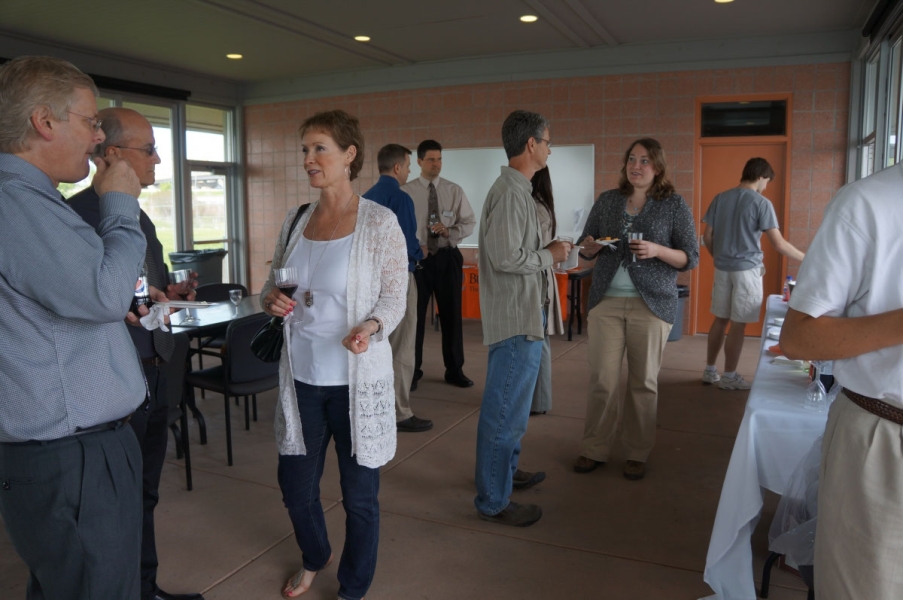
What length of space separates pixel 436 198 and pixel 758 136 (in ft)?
12.9

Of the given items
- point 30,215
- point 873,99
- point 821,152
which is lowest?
point 30,215

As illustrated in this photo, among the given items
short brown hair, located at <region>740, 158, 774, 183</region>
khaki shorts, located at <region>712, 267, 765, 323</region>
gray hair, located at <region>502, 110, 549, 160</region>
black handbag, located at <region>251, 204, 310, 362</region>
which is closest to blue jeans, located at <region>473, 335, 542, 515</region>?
gray hair, located at <region>502, 110, 549, 160</region>

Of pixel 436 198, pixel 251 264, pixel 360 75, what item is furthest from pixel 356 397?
pixel 251 264

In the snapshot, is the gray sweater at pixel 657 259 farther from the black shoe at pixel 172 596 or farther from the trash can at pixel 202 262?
the trash can at pixel 202 262

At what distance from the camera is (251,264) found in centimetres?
1023

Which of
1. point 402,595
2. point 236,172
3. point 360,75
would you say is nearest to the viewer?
point 402,595

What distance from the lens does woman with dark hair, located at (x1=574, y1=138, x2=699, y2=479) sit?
11.0 ft

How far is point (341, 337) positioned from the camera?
2164 millimetres

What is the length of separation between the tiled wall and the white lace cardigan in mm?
5985

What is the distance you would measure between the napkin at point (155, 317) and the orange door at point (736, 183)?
6631 mm

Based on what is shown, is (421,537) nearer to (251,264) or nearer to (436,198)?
(436,198)

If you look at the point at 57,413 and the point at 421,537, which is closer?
the point at 57,413

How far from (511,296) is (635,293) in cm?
90

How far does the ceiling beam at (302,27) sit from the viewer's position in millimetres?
6035
